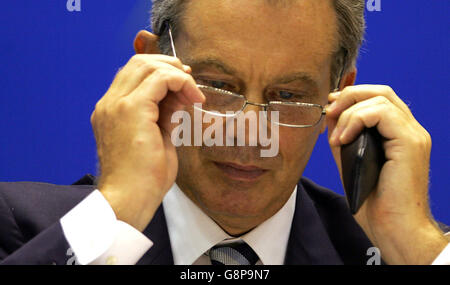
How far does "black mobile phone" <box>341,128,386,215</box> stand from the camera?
1270 millimetres

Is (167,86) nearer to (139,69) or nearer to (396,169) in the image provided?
(139,69)

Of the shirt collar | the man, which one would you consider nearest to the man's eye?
the man

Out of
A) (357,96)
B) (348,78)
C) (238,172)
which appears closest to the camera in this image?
(357,96)

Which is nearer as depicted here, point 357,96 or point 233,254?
point 357,96

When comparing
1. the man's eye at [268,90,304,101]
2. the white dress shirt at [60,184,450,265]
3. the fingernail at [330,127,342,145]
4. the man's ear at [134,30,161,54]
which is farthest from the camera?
the man's ear at [134,30,161,54]

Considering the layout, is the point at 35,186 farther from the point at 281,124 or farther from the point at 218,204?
the point at 281,124

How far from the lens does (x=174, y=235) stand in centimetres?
157

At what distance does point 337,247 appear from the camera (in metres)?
1.67

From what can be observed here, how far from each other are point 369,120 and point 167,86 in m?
0.45

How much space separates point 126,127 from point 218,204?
0.35 m

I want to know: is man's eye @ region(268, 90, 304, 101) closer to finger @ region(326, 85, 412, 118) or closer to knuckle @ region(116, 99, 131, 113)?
finger @ region(326, 85, 412, 118)

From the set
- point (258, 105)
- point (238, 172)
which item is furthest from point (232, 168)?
point (258, 105)
